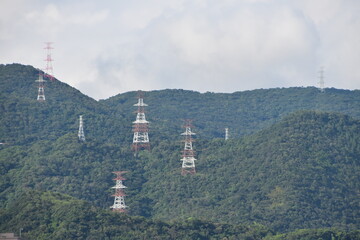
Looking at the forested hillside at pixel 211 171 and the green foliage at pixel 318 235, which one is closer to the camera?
the green foliage at pixel 318 235

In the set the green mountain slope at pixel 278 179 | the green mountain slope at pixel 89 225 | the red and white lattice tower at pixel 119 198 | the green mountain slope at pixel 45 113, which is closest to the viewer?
the green mountain slope at pixel 89 225

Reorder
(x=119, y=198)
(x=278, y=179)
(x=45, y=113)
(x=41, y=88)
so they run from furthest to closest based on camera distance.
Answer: (x=41, y=88) → (x=45, y=113) → (x=278, y=179) → (x=119, y=198)

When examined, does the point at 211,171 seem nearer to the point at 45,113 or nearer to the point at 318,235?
the point at 45,113

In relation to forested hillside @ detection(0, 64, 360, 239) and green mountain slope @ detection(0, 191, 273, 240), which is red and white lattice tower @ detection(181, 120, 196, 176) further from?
green mountain slope @ detection(0, 191, 273, 240)

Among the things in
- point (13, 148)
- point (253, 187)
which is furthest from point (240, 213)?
point (13, 148)

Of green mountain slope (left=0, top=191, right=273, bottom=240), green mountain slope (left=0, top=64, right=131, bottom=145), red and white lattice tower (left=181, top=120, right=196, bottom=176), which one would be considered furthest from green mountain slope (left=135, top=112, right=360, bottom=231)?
green mountain slope (left=0, top=64, right=131, bottom=145)

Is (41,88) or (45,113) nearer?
(45,113)

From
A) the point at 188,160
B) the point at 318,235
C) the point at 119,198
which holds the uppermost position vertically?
the point at 188,160

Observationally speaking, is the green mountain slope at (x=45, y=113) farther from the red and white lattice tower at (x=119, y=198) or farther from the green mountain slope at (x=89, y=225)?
the green mountain slope at (x=89, y=225)

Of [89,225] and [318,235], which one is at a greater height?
[89,225]

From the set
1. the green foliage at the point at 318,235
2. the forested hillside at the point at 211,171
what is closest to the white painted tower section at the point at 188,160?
the forested hillside at the point at 211,171

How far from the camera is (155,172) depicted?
167m

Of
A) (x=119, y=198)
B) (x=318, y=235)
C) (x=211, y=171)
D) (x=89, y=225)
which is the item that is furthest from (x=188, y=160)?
(x=89, y=225)

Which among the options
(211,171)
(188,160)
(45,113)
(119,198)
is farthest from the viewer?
(45,113)
